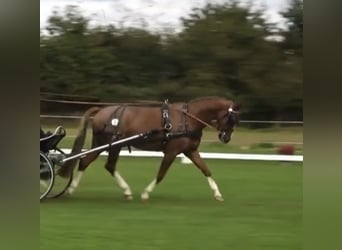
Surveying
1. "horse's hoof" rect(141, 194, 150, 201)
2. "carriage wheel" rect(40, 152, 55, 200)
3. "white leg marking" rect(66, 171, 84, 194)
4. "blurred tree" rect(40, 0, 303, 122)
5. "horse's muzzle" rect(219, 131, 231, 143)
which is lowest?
"horse's hoof" rect(141, 194, 150, 201)

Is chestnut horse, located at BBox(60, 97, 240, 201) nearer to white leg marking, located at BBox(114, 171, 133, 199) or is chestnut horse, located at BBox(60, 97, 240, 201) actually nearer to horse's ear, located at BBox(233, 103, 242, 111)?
white leg marking, located at BBox(114, 171, 133, 199)

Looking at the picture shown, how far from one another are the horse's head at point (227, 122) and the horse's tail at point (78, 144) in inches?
24.5

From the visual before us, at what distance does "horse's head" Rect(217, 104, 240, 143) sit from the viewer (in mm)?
2536

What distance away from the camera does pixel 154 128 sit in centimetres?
321

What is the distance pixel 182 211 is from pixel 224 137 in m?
0.42

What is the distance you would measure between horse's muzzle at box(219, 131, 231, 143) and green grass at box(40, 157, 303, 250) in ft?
0.48

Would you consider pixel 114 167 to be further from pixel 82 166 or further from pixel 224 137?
pixel 224 137

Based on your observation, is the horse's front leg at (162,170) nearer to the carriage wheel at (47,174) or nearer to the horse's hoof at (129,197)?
the horse's hoof at (129,197)

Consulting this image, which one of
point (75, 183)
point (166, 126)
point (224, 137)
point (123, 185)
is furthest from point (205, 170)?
point (75, 183)

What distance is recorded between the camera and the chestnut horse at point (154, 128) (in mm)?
2979

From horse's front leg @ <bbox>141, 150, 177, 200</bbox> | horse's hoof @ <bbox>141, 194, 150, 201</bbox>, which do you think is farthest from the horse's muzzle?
horse's hoof @ <bbox>141, 194, 150, 201</bbox>

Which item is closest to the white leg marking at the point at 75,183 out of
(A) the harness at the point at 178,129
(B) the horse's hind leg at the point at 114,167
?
(B) the horse's hind leg at the point at 114,167
